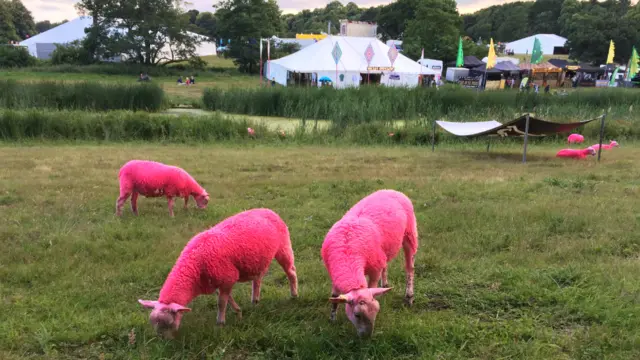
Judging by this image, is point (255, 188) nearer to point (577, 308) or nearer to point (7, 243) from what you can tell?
point (7, 243)

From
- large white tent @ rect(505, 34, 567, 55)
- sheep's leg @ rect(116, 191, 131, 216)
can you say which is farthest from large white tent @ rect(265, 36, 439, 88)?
large white tent @ rect(505, 34, 567, 55)

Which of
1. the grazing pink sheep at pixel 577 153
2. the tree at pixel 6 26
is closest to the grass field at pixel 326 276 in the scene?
the grazing pink sheep at pixel 577 153

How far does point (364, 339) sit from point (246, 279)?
3.40ft

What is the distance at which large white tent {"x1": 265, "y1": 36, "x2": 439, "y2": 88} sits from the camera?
91.6ft

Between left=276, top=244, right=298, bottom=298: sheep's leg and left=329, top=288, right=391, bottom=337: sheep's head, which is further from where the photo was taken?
left=276, top=244, right=298, bottom=298: sheep's leg

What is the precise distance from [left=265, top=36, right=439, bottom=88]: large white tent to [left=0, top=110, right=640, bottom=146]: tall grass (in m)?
13.6

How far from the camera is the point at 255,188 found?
7652mm

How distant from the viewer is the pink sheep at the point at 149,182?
577cm

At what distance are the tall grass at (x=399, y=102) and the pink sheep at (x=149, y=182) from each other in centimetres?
998

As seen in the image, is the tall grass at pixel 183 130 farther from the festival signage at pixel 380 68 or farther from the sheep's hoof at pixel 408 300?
the festival signage at pixel 380 68

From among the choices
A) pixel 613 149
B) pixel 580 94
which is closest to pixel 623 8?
pixel 580 94

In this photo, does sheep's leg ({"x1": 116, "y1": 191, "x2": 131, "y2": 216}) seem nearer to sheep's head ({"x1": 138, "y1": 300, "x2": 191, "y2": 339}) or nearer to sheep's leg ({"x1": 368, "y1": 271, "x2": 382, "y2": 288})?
Answer: sheep's head ({"x1": 138, "y1": 300, "x2": 191, "y2": 339})

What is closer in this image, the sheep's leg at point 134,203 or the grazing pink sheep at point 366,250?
the grazing pink sheep at point 366,250

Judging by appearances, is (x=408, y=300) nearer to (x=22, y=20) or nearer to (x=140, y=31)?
(x=140, y=31)
